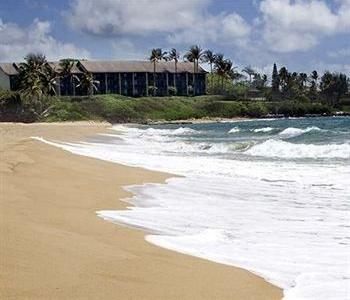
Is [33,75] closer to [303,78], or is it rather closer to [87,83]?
[87,83]

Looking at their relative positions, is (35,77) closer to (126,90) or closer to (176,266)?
(126,90)

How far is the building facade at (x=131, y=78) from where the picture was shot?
102 m

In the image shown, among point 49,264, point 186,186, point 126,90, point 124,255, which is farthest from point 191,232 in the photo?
point 126,90

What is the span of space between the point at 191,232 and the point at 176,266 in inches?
87.6

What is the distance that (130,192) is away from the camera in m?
12.5

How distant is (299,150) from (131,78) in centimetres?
8697

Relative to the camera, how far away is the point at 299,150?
2481cm

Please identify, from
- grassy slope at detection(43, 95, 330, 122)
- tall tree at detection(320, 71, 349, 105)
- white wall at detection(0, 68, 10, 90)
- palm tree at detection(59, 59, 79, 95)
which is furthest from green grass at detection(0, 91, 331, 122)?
tall tree at detection(320, 71, 349, 105)

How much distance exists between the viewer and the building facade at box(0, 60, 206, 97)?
102m

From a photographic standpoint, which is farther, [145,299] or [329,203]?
[329,203]

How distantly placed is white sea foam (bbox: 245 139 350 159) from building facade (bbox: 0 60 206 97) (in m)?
75.1

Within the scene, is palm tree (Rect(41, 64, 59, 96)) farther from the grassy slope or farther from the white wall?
the white wall

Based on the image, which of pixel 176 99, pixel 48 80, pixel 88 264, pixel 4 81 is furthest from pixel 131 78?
pixel 88 264

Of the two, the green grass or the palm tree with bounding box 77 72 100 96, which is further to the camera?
the palm tree with bounding box 77 72 100 96
